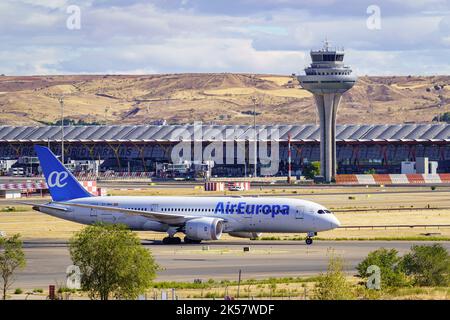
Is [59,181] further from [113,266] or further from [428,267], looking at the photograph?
[113,266]

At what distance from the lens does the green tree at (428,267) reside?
212ft

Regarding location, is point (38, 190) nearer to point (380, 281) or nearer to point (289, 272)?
point (289, 272)

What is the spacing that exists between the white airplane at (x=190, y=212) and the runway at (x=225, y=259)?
1406 millimetres

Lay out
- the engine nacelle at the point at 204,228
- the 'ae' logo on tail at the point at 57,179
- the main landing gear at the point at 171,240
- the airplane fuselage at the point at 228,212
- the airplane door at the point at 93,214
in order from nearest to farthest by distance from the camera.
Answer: the airplane fuselage at the point at 228,212 < the engine nacelle at the point at 204,228 < the main landing gear at the point at 171,240 < the airplane door at the point at 93,214 < the 'ae' logo on tail at the point at 57,179

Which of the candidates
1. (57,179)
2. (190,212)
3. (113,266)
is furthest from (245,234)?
(113,266)

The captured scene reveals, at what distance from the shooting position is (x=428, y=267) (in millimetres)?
65375

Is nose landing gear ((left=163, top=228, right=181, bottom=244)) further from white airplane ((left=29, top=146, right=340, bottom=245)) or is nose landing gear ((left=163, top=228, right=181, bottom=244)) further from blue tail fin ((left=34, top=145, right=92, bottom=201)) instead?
blue tail fin ((left=34, top=145, right=92, bottom=201))

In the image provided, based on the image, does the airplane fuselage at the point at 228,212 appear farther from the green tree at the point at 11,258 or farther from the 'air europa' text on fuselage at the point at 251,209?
the green tree at the point at 11,258

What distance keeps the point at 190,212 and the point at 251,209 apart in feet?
18.6

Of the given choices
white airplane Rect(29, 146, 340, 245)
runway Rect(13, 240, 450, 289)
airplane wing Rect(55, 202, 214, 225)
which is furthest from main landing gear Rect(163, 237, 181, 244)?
airplane wing Rect(55, 202, 214, 225)

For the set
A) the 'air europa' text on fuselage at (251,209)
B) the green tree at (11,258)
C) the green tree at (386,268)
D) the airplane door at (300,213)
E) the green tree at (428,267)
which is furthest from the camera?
the 'air europa' text on fuselage at (251,209)

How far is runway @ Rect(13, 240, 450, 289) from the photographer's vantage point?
232ft

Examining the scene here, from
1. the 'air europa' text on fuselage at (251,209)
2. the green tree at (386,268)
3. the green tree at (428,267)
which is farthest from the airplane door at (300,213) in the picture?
the green tree at (428,267)
